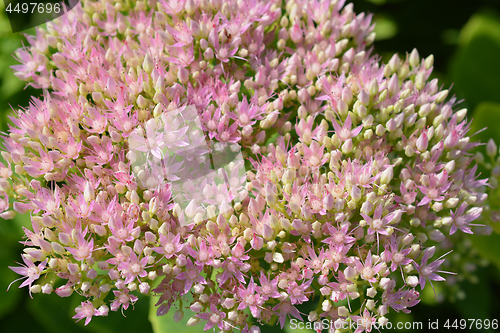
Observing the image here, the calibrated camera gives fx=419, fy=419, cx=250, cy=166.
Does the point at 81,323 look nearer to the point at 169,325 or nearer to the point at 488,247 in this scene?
the point at 169,325

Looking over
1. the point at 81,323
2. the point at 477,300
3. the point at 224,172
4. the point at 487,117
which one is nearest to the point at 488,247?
the point at 477,300

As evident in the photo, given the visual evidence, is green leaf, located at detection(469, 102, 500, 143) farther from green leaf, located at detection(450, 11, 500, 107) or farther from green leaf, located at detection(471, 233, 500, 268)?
green leaf, located at detection(471, 233, 500, 268)

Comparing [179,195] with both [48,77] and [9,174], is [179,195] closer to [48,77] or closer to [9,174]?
[9,174]

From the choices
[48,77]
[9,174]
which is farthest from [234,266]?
[48,77]

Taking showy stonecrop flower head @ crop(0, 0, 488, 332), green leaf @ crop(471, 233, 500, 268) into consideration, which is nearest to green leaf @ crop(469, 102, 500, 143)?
green leaf @ crop(471, 233, 500, 268)

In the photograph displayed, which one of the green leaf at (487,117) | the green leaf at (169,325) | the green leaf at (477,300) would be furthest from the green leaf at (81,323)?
the green leaf at (487,117)

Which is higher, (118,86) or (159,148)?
(118,86)
